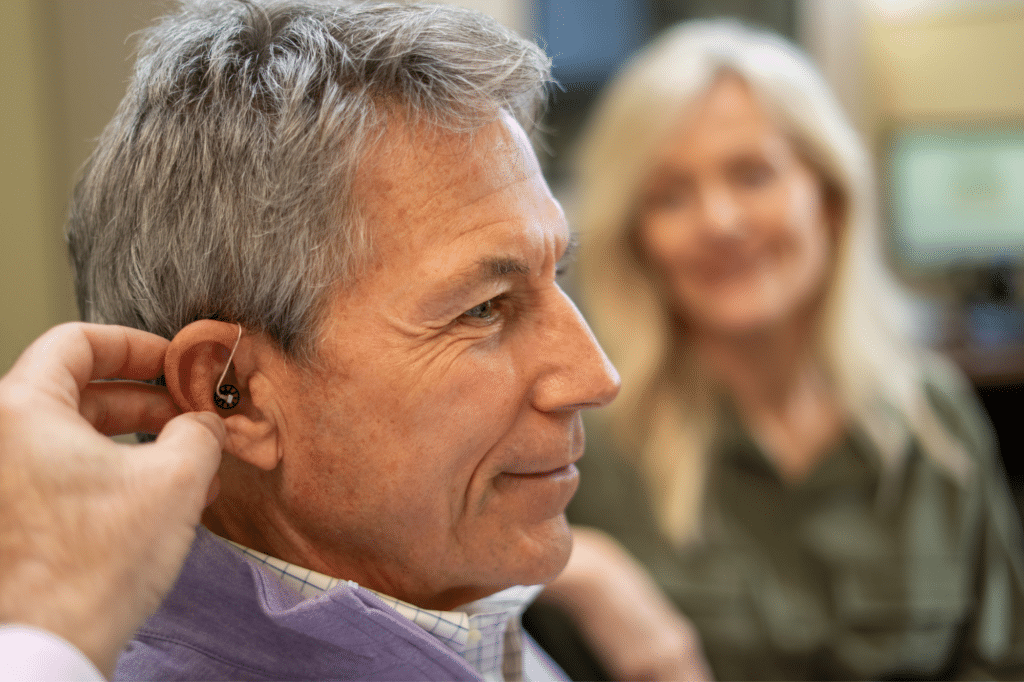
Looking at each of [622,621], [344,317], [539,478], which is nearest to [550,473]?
[539,478]

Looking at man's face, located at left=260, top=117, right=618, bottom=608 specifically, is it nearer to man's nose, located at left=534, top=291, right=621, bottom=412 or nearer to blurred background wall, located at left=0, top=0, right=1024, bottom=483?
man's nose, located at left=534, top=291, right=621, bottom=412

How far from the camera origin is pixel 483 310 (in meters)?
0.80

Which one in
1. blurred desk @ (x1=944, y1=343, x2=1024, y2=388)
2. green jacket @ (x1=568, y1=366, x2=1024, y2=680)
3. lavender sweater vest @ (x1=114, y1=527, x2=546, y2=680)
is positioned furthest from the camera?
blurred desk @ (x1=944, y1=343, x2=1024, y2=388)

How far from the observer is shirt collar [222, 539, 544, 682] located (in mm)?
767

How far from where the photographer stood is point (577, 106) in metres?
3.31

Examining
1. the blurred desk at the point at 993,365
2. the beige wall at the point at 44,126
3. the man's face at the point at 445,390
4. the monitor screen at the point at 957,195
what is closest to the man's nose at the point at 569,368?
the man's face at the point at 445,390

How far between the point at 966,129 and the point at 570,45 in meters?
1.66

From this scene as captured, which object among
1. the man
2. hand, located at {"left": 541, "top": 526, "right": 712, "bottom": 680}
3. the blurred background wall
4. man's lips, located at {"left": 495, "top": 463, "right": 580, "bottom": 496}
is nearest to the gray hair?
the man

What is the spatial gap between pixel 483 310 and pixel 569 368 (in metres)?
0.10

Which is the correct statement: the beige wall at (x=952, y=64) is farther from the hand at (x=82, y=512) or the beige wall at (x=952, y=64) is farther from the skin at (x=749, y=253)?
the hand at (x=82, y=512)

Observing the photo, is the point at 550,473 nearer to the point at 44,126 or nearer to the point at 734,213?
the point at 734,213

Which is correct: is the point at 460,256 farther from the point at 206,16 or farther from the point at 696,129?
the point at 696,129

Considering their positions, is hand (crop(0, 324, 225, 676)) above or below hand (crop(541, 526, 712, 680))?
above

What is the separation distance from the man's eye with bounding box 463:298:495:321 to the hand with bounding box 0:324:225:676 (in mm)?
263
